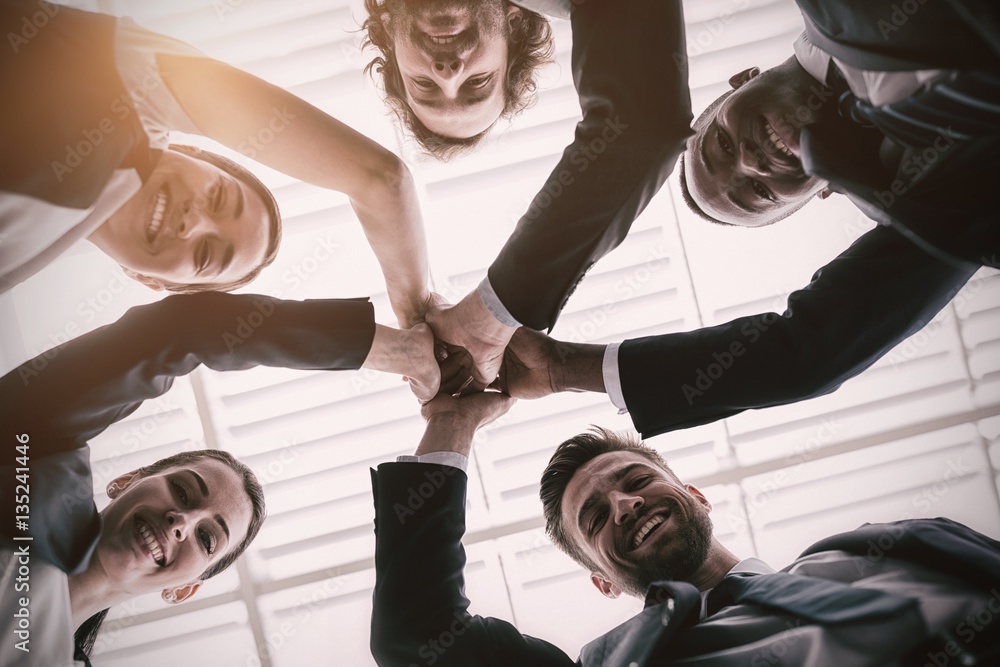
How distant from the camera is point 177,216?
192cm

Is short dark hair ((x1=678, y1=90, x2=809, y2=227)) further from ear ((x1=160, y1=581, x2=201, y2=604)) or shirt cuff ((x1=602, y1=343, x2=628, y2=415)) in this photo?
ear ((x1=160, y1=581, x2=201, y2=604))

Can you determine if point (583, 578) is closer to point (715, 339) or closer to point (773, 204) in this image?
point (715, 339)

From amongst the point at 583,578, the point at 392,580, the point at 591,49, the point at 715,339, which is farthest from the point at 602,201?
the point at 583,578

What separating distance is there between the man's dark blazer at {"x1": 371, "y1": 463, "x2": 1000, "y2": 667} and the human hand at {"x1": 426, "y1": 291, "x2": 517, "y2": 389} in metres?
0.39

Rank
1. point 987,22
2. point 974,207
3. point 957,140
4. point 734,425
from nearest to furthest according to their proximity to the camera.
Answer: point 987,22 → point 957,140 → point 974,207 → point 734,425

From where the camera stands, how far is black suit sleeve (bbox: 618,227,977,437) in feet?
5.88

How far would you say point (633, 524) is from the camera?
2.17 meters

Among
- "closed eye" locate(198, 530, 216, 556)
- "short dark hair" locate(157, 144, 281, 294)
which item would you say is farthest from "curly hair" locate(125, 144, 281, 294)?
"closed eye" locate(198, 530, 216, 556)

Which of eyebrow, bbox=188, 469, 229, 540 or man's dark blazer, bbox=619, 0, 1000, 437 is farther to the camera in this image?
eyebrow, bbox=188, 469, 229, 540

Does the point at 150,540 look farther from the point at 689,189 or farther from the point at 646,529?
the point at 689,189

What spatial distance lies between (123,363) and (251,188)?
683mm

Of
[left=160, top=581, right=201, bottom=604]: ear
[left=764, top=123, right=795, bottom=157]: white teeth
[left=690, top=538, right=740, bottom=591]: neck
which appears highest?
[left=764, top=123, right=795, bottom=157]: white teeth

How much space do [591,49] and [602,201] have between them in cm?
38
